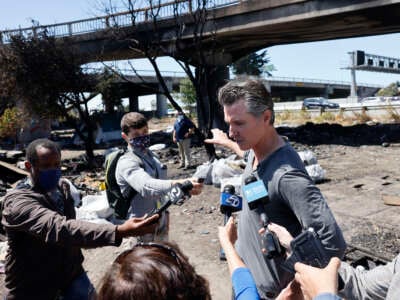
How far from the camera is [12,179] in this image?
10.5m

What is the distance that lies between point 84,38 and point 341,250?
24219 mm

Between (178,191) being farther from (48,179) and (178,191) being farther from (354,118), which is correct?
(354,118)

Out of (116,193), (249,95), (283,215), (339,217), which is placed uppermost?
(249,95)

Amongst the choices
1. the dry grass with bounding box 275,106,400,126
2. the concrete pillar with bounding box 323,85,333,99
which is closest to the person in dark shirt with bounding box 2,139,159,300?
the dry grass with bounding box 275,106,400,126

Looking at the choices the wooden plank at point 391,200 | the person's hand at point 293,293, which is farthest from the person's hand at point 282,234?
the wooden plank at point 391,200

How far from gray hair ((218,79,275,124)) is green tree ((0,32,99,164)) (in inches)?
585

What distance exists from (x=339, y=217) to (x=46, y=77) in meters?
14.0

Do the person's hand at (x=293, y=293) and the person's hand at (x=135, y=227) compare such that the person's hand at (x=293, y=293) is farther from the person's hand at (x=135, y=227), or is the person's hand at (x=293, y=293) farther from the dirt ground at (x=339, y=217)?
the dirt ground at (x=339, y=217)

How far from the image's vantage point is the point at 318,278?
57.1 inches

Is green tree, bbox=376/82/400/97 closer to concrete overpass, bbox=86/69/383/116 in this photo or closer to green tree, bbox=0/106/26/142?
concrete overpass, bbox=86/69/383/116

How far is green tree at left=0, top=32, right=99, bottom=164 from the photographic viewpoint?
54.9 ft

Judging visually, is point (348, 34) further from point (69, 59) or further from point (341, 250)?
point (341, 250)

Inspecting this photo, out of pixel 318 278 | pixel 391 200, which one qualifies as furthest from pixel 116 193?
pixel 391 200

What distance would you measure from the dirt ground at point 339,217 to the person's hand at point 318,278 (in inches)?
119
